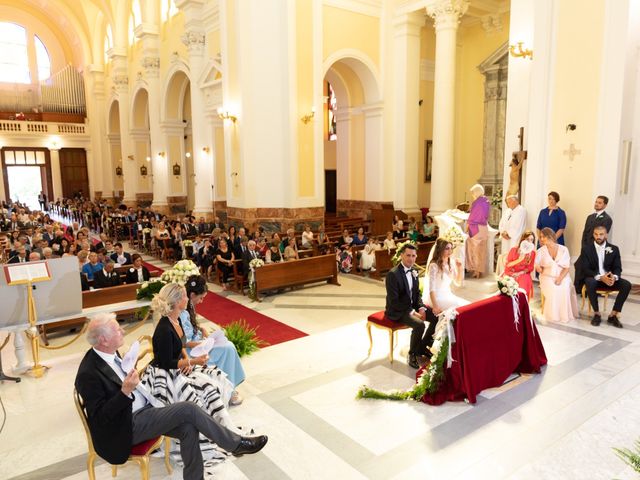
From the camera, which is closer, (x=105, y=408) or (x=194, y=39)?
(x=105, y=408)

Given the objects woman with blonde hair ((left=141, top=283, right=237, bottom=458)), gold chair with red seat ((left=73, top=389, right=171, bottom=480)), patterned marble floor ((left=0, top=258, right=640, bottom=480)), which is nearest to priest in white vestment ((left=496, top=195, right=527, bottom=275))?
patterned marble floor ((left=0, top=258, right=640, bottom=480))

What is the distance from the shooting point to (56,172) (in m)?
26.8

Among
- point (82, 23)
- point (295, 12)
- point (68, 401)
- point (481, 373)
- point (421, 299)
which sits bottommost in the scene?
point (68, 401)

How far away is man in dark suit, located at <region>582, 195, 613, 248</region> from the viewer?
735 cm

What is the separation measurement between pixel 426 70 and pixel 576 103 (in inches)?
323

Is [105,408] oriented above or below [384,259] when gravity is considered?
above

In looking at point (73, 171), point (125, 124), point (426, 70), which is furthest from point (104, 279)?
point (73, 171)

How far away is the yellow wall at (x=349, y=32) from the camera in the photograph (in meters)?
13.3

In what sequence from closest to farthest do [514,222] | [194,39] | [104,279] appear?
[104,279] < [514,222] < [194,39]

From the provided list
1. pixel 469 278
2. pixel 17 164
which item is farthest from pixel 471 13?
pixel 17 164

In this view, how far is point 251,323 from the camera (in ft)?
23.2

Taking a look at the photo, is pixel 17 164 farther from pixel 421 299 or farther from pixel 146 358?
pixel 421 299

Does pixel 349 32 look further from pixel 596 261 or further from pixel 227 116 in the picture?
pixel 596 261

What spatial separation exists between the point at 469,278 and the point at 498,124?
27.2 ft
